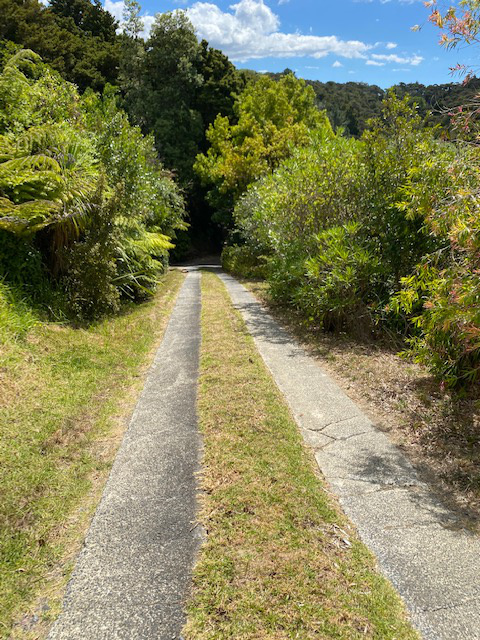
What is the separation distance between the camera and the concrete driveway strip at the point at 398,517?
212cm

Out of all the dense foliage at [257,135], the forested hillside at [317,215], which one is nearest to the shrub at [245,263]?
the dense foliage at [257,135]

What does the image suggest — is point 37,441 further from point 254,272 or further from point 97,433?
point 254,272

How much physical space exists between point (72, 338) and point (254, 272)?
12.3 metres

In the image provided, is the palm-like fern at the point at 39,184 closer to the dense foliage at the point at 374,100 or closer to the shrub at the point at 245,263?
the dense foliage at the point at 374,100

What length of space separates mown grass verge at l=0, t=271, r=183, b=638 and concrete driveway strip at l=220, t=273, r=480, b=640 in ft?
5.96

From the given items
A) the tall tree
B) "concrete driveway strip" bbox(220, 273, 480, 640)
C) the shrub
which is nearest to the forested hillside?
"concrete driveway strip" bbox(220, 273, 480, 640)

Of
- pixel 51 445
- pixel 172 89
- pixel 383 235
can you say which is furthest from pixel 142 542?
Result: pixel 172 89

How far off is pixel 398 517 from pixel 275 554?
3.08 ft

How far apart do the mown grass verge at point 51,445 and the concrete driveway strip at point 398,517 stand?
182 centimetres

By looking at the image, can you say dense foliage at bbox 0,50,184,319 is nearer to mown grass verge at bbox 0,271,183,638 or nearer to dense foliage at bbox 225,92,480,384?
mown grass verge at bbox 0,271,183,638

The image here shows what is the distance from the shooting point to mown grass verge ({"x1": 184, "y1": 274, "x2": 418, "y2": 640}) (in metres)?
2.01

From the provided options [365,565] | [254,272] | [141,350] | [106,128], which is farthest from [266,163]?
[365,565]

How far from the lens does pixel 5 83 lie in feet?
23.6

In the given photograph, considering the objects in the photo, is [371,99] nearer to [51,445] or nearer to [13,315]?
[13,315]
